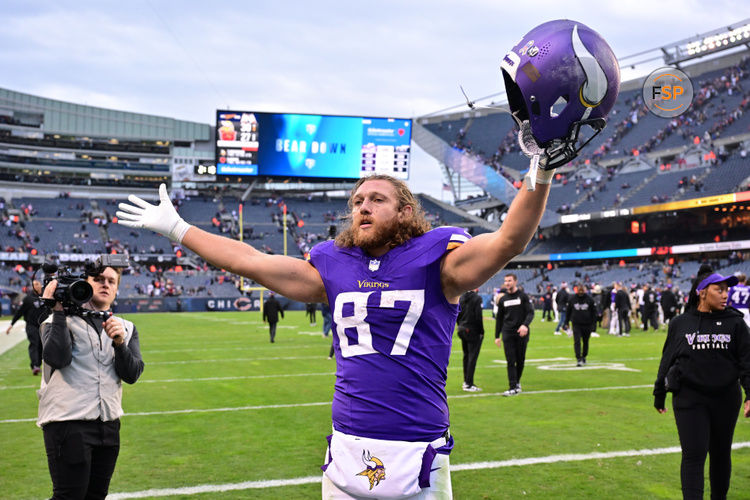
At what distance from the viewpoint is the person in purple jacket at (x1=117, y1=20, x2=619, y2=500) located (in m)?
2.37

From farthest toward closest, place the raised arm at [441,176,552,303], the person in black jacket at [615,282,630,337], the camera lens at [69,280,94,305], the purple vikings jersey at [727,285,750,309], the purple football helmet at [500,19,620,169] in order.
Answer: the person in black jacket at [615,282,630,337] → the purple vikings jersey at [727,285,750,309] → the camera lens at [69,280,94,305] → the raised arm at [441,176,552,303] → the purple football helmet at [500,19,620,169]

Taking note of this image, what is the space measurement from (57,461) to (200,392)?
7695 millimetres

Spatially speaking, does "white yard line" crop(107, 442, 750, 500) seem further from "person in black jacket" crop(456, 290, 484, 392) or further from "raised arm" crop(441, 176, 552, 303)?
"person in black jacket" crop(456, 290, 484, 392)

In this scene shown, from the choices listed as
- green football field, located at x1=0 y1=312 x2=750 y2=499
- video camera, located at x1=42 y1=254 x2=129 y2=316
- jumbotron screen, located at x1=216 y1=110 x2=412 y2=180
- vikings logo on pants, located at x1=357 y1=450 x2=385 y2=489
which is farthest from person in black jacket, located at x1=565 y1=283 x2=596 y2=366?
jumbotron screen, located at x1=216 y1=110 x2=412 y2=180

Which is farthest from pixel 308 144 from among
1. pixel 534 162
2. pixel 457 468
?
pixel 534 162

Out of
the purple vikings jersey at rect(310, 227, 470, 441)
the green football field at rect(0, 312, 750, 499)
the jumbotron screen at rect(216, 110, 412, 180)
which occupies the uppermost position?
Answer: the jumbotron screen at rect(216, 110, 412, 180)

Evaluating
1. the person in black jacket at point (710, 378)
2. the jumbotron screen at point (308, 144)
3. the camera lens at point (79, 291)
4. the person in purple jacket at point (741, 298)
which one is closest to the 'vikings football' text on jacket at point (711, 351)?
the person in black jacket at point (710, 378)

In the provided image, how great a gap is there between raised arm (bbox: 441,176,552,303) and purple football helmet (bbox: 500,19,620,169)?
15cm

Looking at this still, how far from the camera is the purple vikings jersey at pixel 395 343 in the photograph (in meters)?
2.73

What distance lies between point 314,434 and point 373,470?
5919 mm

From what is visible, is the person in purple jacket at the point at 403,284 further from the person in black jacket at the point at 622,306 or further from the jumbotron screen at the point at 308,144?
the jumbotron screen at the point at 308,144

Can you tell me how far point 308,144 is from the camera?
5162 cm

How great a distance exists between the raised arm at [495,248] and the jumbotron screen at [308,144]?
4878 centimetres

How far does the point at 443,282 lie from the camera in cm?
282
